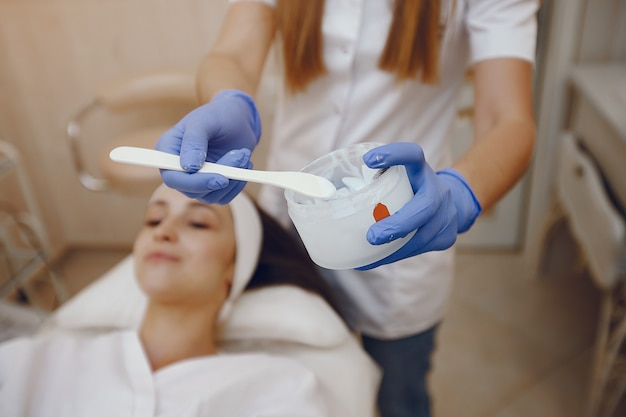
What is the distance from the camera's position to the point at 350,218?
624 millimetres

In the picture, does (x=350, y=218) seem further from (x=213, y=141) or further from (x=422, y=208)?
(x=213, y=141)

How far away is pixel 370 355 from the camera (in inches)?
52.4

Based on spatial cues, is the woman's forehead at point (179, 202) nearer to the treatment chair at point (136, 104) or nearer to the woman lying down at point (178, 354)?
the woman lying down at point (178, 354)

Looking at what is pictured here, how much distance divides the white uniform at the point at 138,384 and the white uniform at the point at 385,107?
26 cm

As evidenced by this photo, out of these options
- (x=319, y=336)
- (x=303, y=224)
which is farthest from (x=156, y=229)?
(x=303, y=224)

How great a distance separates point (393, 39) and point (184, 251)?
57 cm

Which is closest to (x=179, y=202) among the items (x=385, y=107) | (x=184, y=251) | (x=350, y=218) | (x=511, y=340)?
(x=184, y=251)

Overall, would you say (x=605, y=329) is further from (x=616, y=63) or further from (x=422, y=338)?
(x=616, y=63)

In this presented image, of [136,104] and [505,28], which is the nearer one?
[505,28]

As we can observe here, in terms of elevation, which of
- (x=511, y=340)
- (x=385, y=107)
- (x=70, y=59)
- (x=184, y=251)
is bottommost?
(x=511, y=340)

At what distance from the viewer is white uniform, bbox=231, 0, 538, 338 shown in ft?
3.22

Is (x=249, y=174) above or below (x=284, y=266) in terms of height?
above

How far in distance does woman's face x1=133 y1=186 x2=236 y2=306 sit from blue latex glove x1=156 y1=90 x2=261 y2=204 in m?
0.29

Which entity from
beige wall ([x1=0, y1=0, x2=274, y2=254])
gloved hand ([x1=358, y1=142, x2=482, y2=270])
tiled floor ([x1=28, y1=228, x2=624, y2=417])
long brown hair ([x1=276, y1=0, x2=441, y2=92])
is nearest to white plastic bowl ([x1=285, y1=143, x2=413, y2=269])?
gloved hand ([x1=358, y1=142, x2=482, y2=270])
